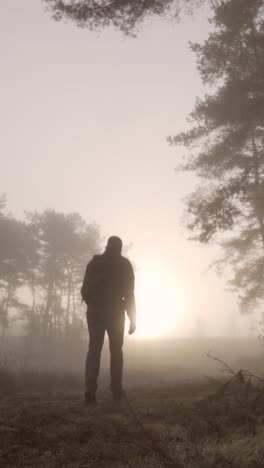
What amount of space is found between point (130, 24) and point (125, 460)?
750 cm

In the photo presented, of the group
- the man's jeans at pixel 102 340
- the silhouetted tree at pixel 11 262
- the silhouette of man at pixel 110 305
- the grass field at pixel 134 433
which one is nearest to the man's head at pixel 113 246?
the silhouette of man at pixel 110 305

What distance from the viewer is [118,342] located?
5434mm

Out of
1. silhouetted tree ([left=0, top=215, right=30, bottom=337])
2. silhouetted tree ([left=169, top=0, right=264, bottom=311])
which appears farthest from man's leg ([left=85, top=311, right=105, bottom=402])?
silhouetted tree ([left=0, top=215, right=30, bottom=337])

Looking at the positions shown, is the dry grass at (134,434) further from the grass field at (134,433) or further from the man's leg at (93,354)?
the man's leg at (93,354)

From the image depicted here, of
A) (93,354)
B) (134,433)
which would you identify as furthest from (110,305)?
(134,433)

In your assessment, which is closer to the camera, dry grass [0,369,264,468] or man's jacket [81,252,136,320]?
dry grass [0,369,264,468]

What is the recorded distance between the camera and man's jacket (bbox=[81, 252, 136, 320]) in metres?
5.48

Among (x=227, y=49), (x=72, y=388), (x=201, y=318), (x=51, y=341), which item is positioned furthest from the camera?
(x=201, y=318)

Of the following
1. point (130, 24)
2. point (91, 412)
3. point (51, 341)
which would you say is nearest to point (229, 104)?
point (130, 24)

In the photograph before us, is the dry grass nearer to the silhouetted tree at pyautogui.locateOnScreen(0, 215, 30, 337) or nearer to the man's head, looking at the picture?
the man's head

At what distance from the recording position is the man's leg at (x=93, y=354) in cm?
497

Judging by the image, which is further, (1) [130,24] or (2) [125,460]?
(1) [130,24]

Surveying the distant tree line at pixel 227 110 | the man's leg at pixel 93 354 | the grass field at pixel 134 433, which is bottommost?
the grass field at pixel 134 433

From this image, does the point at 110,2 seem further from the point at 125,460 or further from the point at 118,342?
the point at 125,460
